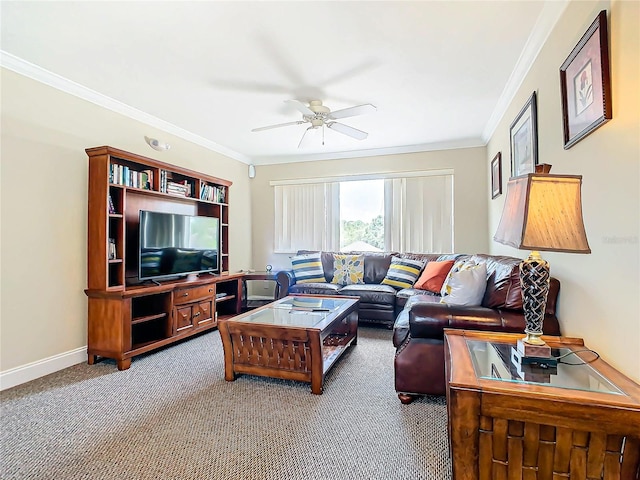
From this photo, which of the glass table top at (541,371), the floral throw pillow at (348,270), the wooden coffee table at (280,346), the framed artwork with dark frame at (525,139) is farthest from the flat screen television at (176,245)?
the framed artwork with dark frame at (525,139)

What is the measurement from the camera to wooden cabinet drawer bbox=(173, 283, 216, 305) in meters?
3.36

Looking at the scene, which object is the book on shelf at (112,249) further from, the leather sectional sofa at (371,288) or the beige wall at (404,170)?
the beige wall at (404,170)

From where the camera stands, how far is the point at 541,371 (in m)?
1.25

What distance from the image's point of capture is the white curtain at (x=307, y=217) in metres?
5.39

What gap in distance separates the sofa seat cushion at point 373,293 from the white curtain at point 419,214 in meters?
1.01

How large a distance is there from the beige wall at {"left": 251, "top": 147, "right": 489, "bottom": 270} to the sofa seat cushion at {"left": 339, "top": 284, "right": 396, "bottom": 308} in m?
1.35

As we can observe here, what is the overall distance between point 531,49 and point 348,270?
320cm

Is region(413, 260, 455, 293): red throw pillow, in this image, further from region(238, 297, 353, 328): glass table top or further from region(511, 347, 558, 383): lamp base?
region(511, 347, 558, 383): lamp base

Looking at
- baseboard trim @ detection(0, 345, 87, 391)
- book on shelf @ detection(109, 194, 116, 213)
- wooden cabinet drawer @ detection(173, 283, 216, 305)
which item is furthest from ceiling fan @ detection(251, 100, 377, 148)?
baseboard trim @ detection(0, 345, 87, 391)

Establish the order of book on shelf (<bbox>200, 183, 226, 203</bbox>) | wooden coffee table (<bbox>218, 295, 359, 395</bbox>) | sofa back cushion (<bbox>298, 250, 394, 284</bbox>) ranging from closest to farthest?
wooden coffee table (<bbox>218, 295, 359, 395</bbox>)
book on shelf (<bbox>200, 183, 226, 203</bbox>)
sofa back cushion (<bbox>298, 250, 394, 284</bbox>)

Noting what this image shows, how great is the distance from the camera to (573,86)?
1694mm

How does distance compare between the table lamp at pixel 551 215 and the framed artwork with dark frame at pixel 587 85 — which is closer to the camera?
the table lamp at pixel 551 215

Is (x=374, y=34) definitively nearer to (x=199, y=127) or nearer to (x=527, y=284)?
(x=527, y=284)

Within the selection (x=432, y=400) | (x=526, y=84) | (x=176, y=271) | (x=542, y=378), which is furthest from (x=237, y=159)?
(x=542, y=378)
